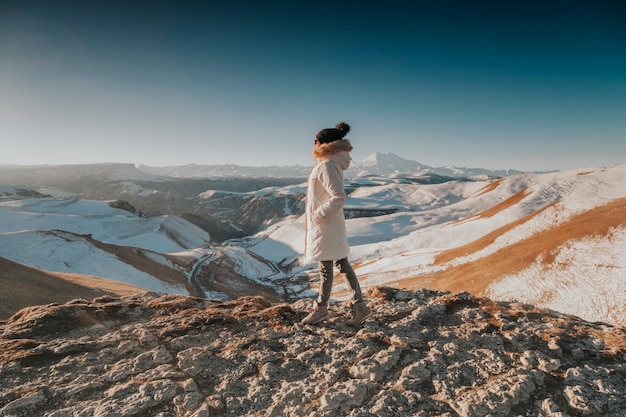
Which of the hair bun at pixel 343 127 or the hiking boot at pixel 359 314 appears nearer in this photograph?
the hair bun at pixel 343 127

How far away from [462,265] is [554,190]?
58266 millimetres

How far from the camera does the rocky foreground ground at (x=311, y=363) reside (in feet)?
15.9

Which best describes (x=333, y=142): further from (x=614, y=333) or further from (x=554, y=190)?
(x=554, y=190)

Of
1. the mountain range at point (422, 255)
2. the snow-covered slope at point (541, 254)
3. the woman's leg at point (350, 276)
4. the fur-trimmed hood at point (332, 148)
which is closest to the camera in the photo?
the fur-trimmed hood at point (332, 148)

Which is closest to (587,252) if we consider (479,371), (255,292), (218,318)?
(479,371)

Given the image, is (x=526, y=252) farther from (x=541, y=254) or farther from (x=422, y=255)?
(x=422, y=255)

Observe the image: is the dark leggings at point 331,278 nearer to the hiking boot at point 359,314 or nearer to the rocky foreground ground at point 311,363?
the hiking boot at point 359,314

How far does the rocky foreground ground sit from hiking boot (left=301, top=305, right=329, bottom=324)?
23 centimetres

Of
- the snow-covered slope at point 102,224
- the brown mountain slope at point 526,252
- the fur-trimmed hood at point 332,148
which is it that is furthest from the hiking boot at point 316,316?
the snow-covered slope at point 102,224

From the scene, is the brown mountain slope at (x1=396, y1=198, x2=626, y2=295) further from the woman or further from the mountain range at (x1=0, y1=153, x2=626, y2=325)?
the woman

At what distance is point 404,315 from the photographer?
8.19 m

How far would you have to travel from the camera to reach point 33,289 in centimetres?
2591

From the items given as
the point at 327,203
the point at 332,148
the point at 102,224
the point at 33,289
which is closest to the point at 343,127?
the point at 332,148

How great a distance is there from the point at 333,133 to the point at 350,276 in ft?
11.5
